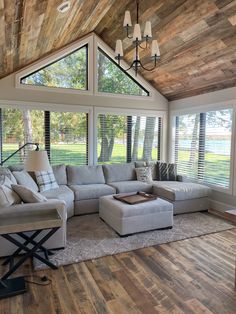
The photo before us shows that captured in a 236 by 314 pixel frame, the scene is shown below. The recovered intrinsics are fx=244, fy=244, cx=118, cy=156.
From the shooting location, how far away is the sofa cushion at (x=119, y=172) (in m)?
5.38

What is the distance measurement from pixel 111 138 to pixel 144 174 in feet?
3.99

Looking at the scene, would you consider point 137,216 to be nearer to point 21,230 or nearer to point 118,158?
point 21,230

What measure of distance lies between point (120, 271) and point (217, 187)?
315 cm

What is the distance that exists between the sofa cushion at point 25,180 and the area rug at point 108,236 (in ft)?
2.88

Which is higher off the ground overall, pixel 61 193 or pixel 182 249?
pixel 61 193

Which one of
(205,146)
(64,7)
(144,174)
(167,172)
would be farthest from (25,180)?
(205,146)

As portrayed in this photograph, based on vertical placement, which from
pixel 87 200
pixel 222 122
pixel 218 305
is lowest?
pixel 218 305

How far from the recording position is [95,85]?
221 inches

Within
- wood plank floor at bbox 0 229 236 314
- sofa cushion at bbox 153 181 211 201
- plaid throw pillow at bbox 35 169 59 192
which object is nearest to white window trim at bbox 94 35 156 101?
plaid throw pillow at bbox 35 169 59 192

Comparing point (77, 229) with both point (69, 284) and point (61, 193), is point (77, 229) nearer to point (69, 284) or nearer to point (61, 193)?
point (61, 193)

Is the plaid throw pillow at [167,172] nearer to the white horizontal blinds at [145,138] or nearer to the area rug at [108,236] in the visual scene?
the white horizontal blinds at [145,138]

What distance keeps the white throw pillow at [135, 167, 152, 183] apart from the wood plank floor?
2.30 metres

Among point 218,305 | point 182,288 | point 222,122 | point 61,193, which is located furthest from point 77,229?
point 222,122

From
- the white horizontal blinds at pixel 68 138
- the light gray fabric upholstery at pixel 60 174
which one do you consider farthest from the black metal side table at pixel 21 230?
the white horizontal blinds at pixel 68 138
